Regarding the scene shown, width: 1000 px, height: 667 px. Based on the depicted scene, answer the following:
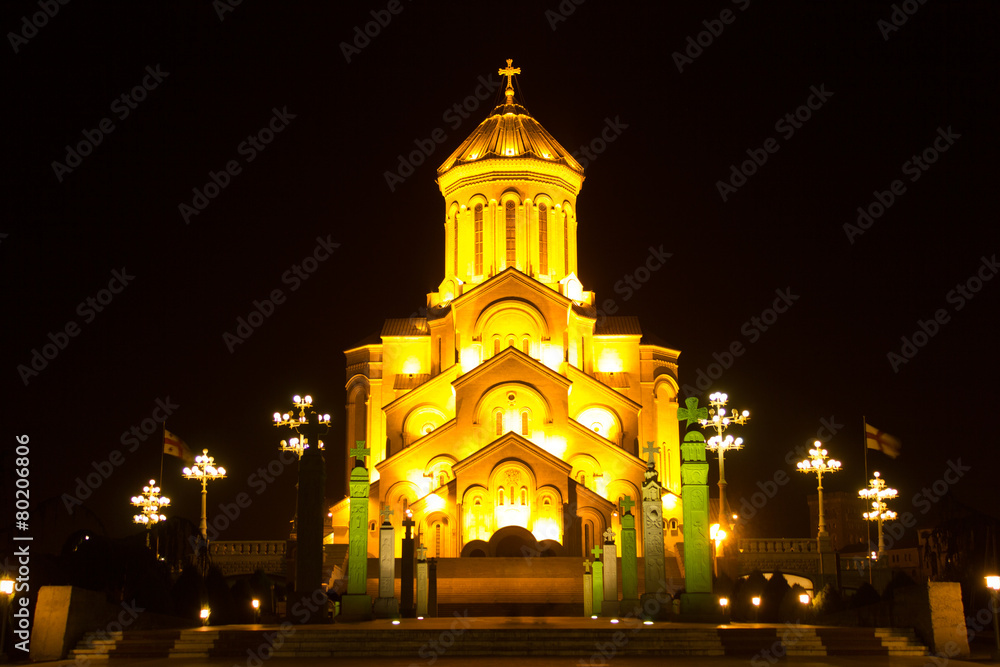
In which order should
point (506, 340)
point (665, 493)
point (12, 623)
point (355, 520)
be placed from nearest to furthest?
point (12, 623), point (355, 520), point (665, 493), point (506, 340)

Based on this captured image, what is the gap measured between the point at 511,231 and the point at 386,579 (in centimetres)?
2550

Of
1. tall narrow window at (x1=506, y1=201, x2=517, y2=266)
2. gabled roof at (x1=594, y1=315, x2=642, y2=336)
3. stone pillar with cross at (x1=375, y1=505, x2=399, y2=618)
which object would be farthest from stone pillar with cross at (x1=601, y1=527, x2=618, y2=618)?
tall narrow window at (x1=506, y1=201, x2=517, y2=266)

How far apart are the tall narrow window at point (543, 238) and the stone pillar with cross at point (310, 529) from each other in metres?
27.2

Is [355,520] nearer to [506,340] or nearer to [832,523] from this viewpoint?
[506,340]

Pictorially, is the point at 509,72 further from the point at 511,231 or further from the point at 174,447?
the point at 174,447

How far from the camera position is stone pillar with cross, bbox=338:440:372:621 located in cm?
2245

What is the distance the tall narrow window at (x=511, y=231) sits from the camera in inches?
1887

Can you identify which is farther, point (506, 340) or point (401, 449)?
point (506, 340)

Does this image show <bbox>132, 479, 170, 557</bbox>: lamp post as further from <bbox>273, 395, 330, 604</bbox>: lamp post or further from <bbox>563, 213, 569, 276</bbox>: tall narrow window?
<bbox>563, 213, 569, 276</bbox>: tall narrow window

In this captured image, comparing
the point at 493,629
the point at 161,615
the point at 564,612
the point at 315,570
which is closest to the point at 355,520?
the point at 315,570

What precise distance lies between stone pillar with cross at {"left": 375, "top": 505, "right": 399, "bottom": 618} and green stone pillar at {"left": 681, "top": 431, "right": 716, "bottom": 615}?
6748 mm

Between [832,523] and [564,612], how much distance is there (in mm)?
35428

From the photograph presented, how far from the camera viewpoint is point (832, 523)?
6172 centimetres

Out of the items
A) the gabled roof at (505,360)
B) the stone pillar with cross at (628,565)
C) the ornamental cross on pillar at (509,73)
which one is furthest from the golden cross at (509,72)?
the stone pillar with cross at (628,565)
